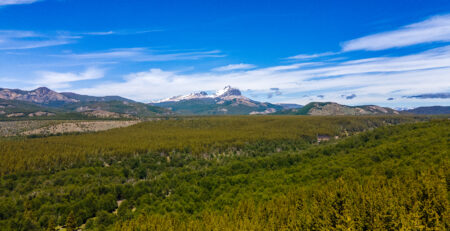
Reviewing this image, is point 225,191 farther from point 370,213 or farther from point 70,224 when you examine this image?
point 370,213

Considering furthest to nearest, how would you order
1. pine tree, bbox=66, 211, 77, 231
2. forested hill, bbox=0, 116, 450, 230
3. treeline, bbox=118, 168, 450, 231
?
pine tree, bbox=66, 211, 77, 231, forested hill, bbox=0, 116, 450, 230, treeline, bbox=118, 168, 450, 231

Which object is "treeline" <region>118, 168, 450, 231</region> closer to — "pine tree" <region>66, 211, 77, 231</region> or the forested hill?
the forested hill

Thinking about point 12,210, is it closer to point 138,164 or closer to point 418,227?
point 138,164

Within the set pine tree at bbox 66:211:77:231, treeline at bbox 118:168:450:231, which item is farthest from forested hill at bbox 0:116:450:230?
pine tree at bbox 66:211:77:231

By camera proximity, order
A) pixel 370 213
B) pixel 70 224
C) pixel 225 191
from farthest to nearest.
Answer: pixel 225 191 < pixel 70 224 < pixel 370 213

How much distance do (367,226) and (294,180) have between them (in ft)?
212

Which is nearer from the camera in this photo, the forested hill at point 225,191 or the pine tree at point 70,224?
the forested hill at point 225,191

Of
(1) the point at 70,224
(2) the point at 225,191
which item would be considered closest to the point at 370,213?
(2) the point at 225,191

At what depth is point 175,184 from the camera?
11006 cm

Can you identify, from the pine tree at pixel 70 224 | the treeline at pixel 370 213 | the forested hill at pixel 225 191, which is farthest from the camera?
the pine tree at pixel 70 224

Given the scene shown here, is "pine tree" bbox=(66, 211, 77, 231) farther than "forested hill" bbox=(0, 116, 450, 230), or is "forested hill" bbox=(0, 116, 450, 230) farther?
"pine tree" bbox=(66, 211, 77, 231)

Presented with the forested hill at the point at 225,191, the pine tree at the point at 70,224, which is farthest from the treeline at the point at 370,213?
the pine tree at the point at 70,224

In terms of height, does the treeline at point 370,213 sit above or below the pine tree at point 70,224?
above

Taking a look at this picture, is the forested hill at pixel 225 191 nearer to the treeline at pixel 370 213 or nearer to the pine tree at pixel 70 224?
the treeline at pixel 370 213
